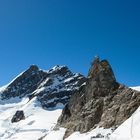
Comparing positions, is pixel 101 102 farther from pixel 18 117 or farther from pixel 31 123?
pixel 18 117

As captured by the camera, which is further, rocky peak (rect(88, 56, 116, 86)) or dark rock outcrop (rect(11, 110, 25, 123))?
dark rock outcrop (rect(11, 110, 25, 123))

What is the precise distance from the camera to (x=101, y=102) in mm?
54656

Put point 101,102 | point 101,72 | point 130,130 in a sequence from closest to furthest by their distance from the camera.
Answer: point 130,130
point 101,102
point 101,72

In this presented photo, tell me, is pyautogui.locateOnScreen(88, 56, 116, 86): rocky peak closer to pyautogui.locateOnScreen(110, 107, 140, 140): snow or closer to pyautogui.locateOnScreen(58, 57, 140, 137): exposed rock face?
pyautogui.locateOnScreen(58, 57, 140, 137): exposed rock face

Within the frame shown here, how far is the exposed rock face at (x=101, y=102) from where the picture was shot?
4759 cm

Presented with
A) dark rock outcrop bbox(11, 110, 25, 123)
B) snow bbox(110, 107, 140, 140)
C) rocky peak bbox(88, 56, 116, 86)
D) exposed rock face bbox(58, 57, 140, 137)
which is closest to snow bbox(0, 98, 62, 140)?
dark rock outcrop bbox(11, 110, 25, 123)

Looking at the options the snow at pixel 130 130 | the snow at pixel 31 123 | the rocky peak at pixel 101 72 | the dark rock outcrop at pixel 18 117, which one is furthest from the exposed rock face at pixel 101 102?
the dark rock outcrop at pixel 18 117

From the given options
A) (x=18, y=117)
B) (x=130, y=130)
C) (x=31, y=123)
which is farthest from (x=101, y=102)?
(x=18, y=117)

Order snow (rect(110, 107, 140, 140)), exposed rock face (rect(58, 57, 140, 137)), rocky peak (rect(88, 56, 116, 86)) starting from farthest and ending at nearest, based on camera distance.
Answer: rocky peak (rect(88, 56, 116, 86)), exposed rock face (rect(58, 57, 140, 137)), snow (rect(110, 107, 140, 140))

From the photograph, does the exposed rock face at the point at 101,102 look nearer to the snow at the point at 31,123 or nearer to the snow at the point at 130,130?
the snow at the point at 130,130

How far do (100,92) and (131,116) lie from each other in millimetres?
13102

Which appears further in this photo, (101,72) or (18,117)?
(18,117)

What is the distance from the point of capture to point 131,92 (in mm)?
49688

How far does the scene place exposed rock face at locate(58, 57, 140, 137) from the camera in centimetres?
4759
